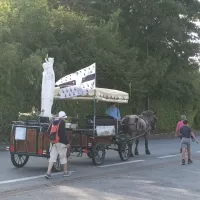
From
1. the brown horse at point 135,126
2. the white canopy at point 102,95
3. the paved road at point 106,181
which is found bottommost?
the paved road at point 106,181

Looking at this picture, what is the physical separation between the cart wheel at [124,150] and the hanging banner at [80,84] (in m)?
2.92

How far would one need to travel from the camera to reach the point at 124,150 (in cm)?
1515

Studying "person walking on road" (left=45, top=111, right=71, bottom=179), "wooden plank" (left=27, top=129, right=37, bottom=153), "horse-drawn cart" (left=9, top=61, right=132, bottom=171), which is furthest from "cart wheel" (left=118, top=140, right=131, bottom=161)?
"person walking on road" (left=45, top=111, right=71, bottom=179)

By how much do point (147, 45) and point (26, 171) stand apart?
19267 mm

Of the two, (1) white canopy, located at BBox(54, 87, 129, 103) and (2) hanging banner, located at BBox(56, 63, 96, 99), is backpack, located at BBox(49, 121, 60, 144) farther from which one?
(1) white canopy, located at BBox(54, 87, 129, 103)

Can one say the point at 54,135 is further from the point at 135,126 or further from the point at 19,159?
the point at 135,126

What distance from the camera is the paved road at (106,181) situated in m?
9.15

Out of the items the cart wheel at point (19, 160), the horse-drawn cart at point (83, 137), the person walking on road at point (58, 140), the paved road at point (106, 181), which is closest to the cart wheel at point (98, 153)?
the horse-drawn cart at point (83, 137)

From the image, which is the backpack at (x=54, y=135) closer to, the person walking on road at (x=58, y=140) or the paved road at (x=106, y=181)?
the person walking on road at (x=58, y=140)

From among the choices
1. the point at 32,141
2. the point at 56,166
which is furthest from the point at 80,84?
the point at 56,166

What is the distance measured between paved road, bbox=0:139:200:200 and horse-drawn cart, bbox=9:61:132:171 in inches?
18.3

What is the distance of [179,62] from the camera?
99.7ft

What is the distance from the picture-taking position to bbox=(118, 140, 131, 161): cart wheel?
14.9m

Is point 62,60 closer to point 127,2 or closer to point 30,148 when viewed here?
point 127,2
